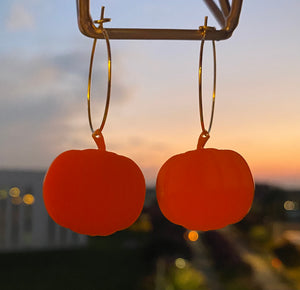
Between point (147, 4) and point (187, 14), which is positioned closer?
point (187, 14)

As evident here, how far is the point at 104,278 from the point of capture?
14.2 feet

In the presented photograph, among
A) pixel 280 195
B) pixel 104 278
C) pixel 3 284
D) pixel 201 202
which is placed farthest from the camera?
pixel 280 195

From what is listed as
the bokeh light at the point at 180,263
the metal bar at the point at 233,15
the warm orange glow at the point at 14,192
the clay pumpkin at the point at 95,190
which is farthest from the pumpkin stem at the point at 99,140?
the warm orange glow at the point at 14,192

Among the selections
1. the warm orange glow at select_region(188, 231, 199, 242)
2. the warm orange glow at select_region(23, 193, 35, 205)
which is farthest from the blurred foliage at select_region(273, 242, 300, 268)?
the warm orange glow at select_region(23, 193, 35, 205)

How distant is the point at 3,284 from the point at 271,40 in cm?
340

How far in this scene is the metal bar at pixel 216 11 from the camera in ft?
1.46

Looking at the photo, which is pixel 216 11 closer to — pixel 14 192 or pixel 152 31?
pixel 152 31

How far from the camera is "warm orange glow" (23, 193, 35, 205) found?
454 centimetres

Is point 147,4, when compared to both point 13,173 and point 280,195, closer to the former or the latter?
point 13,173

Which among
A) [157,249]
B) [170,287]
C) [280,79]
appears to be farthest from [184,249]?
[280,79]

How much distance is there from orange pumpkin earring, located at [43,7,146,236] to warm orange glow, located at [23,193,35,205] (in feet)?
14.3

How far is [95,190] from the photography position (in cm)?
37

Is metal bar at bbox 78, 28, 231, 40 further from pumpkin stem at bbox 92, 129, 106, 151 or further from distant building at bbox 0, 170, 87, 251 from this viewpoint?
distant building at bbox 0, 170, 87, 251

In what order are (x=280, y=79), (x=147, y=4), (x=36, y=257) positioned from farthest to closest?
(x=36, y=257), (x=280, y=79), (x=147, y=4)
